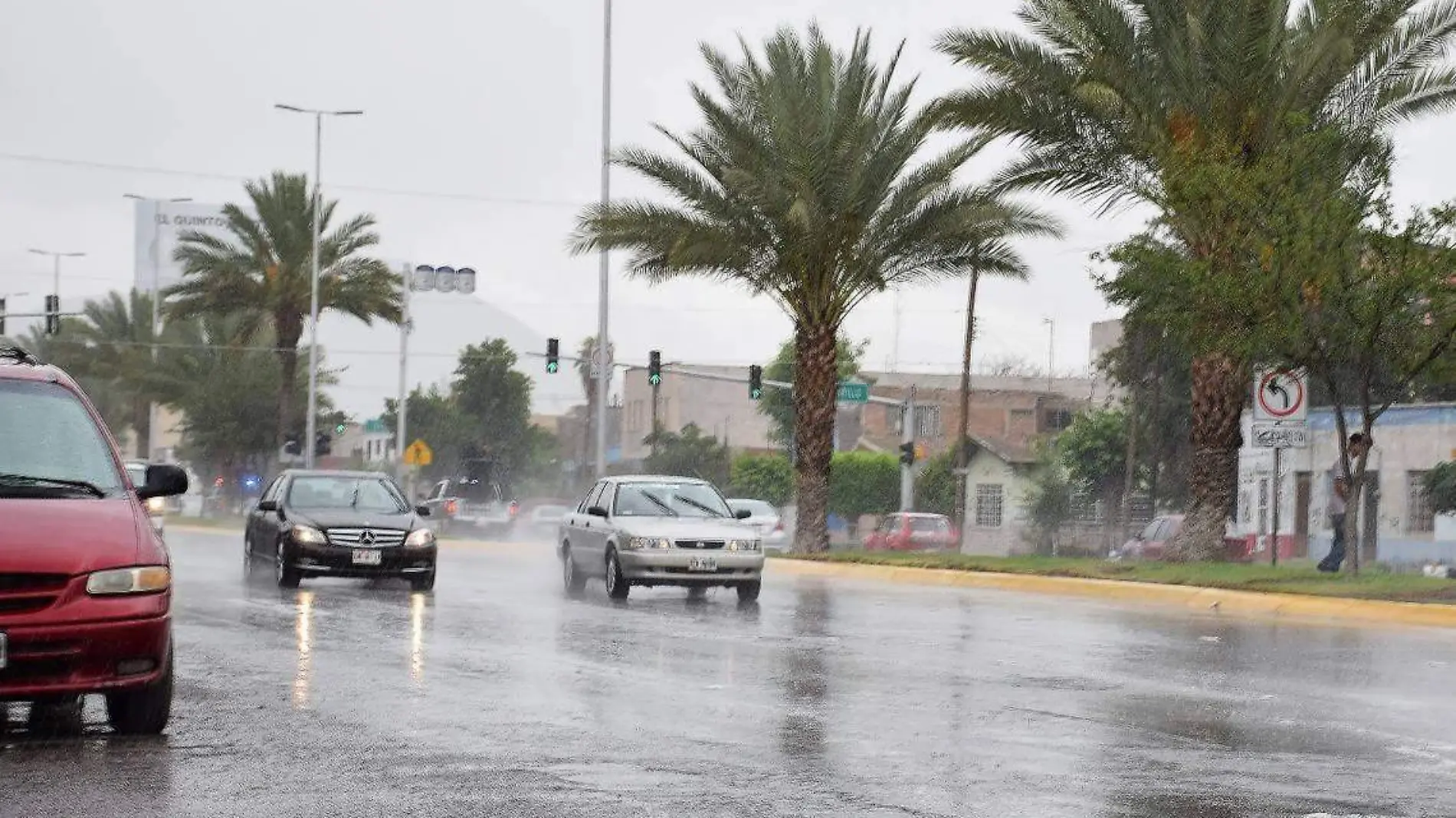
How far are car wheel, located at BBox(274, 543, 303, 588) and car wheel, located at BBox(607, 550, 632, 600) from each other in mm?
3605

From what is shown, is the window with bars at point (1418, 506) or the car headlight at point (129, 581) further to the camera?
the window with bars at point (1418, 506)

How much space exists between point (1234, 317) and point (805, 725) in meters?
17.2

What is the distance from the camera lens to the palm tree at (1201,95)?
28.5m

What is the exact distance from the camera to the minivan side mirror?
1139 centimetres

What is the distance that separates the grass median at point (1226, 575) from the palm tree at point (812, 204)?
4944 millimetres

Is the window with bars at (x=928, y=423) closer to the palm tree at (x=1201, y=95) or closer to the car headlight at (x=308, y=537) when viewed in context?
the palm tree at (x=1201, y=95)

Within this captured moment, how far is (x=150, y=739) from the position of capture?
33.4 feet

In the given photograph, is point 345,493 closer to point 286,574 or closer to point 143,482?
point 286,574

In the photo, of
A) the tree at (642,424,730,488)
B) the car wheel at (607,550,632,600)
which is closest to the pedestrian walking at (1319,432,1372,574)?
the car wheel at (607,550,632,600)

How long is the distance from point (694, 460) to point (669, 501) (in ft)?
212

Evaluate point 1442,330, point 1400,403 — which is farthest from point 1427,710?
point 1400,403

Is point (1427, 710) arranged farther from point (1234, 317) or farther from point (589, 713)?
point (1234, 317)

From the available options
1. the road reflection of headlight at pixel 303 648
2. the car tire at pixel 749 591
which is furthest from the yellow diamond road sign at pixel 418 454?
the road reflection of headlight at pixel 303 648

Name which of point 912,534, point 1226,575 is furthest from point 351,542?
point 912,534
